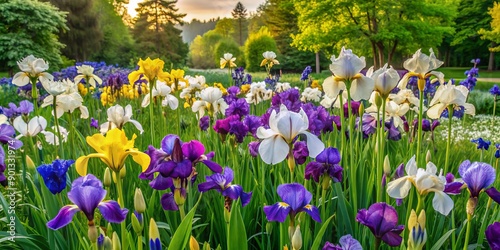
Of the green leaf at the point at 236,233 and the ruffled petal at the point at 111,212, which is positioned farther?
the green leaf at the point at 236,233

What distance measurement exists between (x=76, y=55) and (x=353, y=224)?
1110 inches

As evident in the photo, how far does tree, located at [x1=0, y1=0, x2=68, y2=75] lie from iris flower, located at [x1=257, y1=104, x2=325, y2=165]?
17.0 metres

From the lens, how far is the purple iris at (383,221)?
3.34 feet

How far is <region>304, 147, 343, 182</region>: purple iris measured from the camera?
1336mm

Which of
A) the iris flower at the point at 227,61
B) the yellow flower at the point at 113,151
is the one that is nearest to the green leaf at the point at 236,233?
the yellow flower at the point at 113,151

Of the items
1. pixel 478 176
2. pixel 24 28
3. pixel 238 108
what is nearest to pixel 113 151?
pixel 478 176

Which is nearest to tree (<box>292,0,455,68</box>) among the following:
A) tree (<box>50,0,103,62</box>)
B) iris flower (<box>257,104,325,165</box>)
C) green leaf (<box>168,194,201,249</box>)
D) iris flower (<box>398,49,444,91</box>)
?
tree (<box>50,0,103,62</box>)

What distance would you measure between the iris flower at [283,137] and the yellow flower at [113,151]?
36 centimetres

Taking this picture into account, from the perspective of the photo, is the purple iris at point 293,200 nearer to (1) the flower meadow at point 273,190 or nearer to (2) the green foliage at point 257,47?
(1) the flower meadow at point 273,190

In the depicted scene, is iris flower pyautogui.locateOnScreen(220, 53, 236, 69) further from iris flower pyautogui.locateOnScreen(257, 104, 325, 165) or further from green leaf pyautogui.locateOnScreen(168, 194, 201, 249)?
green leaf pyautogui.locateOnScreen(168, 194, 201, 249)

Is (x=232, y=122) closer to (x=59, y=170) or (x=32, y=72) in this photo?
(x=59, y=170)

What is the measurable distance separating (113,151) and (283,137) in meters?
0.50

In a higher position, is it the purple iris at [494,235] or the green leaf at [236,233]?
the purple iris at [494,235]

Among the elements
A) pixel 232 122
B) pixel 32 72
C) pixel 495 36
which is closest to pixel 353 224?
pixel 232 122
